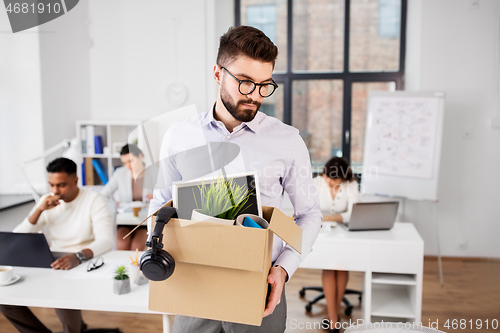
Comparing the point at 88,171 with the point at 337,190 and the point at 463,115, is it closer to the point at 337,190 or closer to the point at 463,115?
the point at 337,190

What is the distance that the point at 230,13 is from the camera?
15.3 ft

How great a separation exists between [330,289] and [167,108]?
2957mm

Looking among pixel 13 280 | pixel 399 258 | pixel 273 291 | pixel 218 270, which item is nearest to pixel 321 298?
pixel 399 258

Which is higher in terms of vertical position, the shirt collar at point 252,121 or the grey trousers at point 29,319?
the shirt collar at point 252,121

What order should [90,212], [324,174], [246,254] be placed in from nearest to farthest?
[246,254] < [90,212] < [324,174]

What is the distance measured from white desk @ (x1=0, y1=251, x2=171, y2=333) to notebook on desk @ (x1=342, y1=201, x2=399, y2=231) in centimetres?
147

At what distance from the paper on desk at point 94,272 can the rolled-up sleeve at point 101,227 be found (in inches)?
6.0

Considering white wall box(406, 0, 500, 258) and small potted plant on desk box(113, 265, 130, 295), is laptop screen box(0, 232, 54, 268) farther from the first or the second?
white wall box(406, 0, 500, 258)

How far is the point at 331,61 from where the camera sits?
458cm

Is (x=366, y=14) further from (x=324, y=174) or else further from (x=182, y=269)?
(x=182, y=269)

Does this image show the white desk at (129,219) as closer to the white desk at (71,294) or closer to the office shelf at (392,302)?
the white desk at (71,294)

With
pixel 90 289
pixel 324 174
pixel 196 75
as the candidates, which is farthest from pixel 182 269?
pixel 196 75

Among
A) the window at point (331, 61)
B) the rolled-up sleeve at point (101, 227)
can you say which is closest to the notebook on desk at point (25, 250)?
the rolled-up sleeve at point (101, 227)

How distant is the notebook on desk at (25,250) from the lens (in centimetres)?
178
